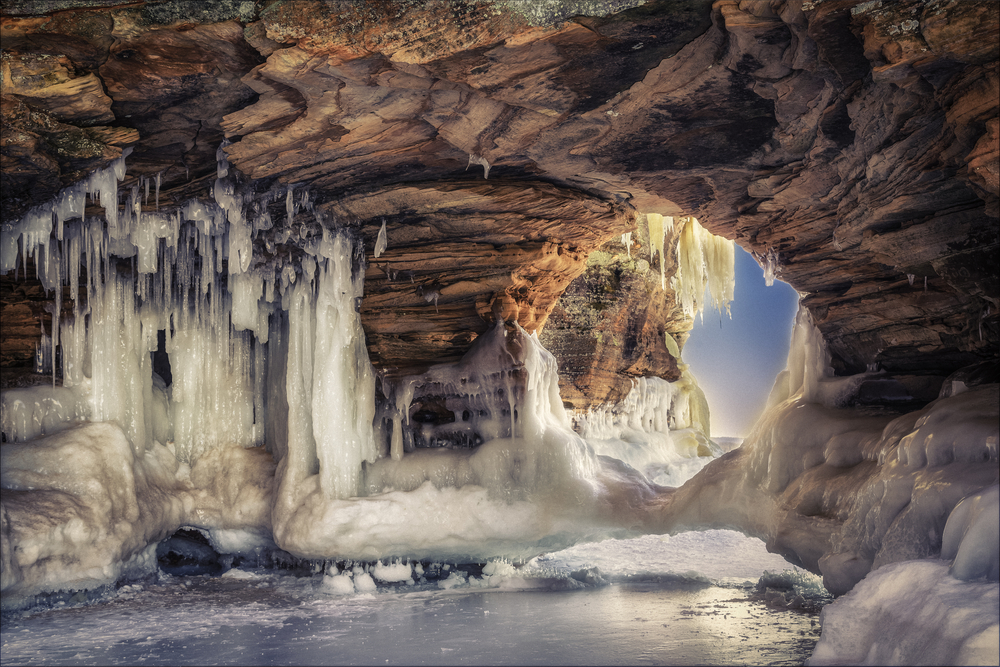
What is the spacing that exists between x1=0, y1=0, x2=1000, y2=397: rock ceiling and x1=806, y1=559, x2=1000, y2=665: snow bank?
2.52m

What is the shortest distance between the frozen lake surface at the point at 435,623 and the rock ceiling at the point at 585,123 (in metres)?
3.45

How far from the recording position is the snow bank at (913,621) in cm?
345

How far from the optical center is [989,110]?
453cm

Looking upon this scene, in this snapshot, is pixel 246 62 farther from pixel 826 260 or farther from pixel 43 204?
pixel 826 260

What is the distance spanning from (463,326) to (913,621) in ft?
23.6

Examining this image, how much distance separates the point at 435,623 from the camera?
6.84m

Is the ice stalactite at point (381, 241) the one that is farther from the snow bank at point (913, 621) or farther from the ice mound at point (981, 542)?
the ice mound at point (981, 542)

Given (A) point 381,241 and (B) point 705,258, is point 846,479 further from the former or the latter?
(B) point 705,258

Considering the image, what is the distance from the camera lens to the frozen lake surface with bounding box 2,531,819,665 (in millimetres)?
5566

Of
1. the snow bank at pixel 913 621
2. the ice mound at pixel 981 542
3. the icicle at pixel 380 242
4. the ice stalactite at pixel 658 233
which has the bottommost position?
the snow bank at pixel 913 621

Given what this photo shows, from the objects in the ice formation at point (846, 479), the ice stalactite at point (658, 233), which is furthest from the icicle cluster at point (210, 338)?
the ice stalactite at point (658, 233)

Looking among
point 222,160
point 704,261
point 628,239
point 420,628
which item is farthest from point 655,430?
point 222,160

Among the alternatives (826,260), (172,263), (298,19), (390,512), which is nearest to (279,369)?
(172,263)

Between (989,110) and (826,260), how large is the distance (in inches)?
142
